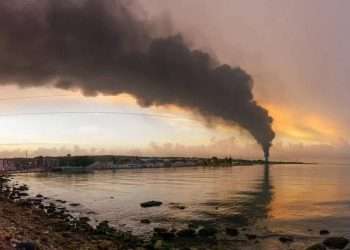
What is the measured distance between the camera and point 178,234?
132ft

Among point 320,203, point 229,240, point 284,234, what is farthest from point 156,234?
point 320,203

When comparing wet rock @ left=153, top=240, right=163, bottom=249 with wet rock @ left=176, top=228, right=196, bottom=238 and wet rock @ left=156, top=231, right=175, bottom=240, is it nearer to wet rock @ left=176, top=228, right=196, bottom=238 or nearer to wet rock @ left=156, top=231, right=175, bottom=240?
wet rock @ left=156, top=231, right=175, bottom=240

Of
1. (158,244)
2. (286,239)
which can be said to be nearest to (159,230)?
(158,244)

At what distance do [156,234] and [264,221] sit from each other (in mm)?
17604

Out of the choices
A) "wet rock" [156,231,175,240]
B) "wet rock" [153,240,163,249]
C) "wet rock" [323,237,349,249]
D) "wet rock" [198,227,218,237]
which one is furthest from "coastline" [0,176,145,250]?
"wet rock" [323,237,349,249]

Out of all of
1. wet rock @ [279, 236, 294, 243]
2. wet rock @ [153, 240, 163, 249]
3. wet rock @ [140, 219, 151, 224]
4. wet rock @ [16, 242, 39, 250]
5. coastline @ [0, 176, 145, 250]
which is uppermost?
wet rock @ [16, 242, 39, 250]

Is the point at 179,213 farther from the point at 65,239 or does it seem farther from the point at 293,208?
the point at 65,239

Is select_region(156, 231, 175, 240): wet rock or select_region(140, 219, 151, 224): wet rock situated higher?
select_region(156, 231, 175, 240): wet rock

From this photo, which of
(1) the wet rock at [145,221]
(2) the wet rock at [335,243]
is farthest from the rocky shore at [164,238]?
(1) the wet rock at [145,221]

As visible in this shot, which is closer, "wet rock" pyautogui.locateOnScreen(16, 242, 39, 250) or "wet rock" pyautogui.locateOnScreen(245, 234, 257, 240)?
"wet rock" pyautogui.locateOnScreen(16, 242, 39, 250)

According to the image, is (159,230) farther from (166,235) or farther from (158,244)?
(158,244)

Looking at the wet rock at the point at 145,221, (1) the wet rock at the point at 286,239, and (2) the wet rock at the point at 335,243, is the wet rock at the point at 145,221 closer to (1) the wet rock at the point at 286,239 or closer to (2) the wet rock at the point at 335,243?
(1) the wet rock at the point at 286,239

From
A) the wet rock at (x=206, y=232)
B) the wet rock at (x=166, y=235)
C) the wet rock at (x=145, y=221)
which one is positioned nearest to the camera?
the wet rock at (x=166, y=235)

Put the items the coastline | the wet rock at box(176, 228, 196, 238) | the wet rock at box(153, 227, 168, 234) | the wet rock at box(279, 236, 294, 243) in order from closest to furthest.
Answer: the coastline → the wet rock at box(279, 236, 294, 243) → the wet rock at box(176, 228, 196, 238) → the wet rock at box(153, 227, 168, 234)
